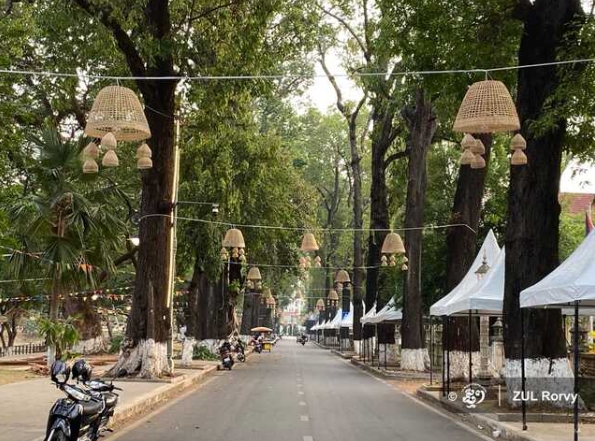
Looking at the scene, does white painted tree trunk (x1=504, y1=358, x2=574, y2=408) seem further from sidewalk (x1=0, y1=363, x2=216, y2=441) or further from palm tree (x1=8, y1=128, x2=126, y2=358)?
palm tree (x1=8, y1=128, x2=126, y2=358)

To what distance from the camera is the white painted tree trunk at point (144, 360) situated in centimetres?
2367

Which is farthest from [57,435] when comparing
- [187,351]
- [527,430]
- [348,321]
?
[348,321]

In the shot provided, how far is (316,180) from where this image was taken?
2771 inches

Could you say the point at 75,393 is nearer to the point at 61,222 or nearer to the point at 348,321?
the point at 61,222

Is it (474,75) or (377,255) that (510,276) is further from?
(377,255)

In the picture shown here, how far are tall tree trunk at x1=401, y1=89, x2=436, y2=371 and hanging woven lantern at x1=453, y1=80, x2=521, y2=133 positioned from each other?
1632 centimetres

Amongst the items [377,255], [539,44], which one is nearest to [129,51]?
[539,44]

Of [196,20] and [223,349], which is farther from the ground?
[196,20]

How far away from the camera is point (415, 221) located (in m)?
31.5

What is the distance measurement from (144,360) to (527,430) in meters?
13.3

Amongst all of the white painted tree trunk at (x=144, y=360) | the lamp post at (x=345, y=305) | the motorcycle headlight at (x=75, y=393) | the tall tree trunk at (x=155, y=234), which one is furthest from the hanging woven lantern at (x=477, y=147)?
the lamp post at (x=345, y=305)

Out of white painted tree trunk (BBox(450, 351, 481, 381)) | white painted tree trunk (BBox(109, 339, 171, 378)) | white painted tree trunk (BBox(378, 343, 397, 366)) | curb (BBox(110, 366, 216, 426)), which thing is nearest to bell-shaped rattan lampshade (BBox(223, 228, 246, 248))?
curb (BBox(110, 366, 216, 426))

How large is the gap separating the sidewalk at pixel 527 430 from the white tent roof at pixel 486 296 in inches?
101

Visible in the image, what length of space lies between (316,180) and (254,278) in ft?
82.7
